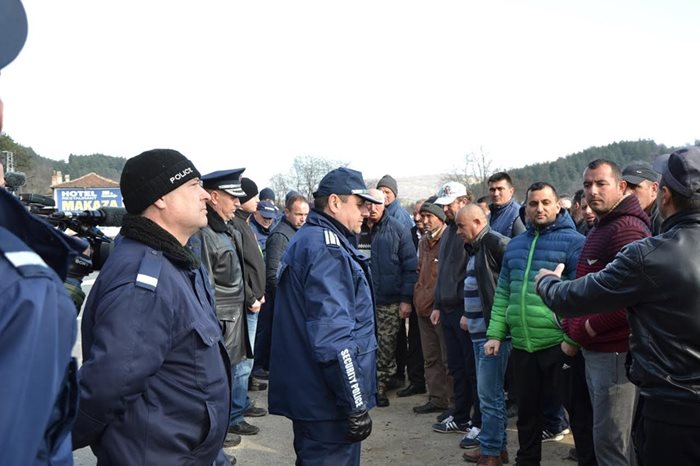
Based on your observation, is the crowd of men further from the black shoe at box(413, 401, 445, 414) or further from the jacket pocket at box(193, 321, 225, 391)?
the black shoe at box(413, 401, 445, 414)

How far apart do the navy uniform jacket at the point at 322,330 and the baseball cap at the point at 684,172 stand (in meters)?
1.66

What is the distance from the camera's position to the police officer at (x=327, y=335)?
338 centimetres

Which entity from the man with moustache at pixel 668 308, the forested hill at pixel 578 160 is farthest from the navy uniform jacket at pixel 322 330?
the forested hill at pixel 578 160

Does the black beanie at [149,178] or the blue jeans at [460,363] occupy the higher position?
the black beanie at [149,178]

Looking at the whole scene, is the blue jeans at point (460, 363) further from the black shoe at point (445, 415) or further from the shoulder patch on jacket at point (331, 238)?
the shoulder patch on jacket at point (331, 238)

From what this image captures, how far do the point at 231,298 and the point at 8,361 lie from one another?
172 inches

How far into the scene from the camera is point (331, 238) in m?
3.61

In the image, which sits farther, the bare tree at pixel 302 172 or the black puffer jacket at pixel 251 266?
the bare tree at pixel 302 172

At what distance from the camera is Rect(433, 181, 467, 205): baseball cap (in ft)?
22.3

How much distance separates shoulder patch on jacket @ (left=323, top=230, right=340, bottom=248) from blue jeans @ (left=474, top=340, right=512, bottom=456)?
226cm

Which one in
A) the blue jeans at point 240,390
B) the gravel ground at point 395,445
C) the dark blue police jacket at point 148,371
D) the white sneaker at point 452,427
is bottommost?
the gravel ground at point 395,445

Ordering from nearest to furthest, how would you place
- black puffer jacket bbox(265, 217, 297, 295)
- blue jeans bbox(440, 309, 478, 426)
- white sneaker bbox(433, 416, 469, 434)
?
blue jeans bbox(440, 309, 478, 426) → white sneaker bbox(433, 416, 469, 434) → black puffer jacket bbox(265, 217, 297, 295)

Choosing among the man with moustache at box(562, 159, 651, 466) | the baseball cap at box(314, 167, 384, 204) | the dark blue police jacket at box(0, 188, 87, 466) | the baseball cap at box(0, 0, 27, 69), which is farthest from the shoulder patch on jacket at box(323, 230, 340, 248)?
the baseball cap at box(0, 0, 27, 69)

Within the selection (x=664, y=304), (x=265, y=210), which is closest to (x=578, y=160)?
(x=265, y=210)
